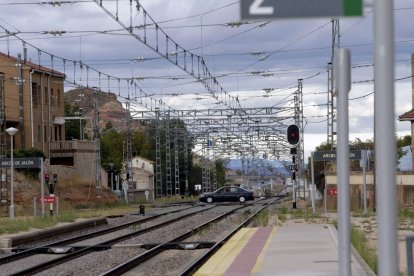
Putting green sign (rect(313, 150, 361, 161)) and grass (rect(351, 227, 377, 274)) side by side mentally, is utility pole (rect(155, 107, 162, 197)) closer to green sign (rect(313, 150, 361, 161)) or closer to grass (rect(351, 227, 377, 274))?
green sign (rect(313, 150, 361, 161))

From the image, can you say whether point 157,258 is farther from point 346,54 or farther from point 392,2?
point 392,2

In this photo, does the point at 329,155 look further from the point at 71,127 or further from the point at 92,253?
the point at 71,127

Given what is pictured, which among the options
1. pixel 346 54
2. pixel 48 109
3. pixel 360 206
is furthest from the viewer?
pixel 48 109

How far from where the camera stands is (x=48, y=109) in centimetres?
7500

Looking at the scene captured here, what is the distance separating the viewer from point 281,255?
16.8 meters

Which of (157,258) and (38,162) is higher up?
(38,162)

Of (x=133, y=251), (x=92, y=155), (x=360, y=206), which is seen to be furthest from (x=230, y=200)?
(x=133, y=251)

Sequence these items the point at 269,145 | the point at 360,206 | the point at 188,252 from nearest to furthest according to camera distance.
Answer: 1. the point at 188,252
2. the point at 360,206
3. the point at 269,145

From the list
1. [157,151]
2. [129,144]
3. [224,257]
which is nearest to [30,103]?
[129,144]

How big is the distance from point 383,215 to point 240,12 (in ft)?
5.40

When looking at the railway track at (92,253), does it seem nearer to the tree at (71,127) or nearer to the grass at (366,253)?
the grass at (366,253)

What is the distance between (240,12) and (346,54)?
1.14m

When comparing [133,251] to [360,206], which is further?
[360,206]

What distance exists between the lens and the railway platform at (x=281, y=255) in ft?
45.9
